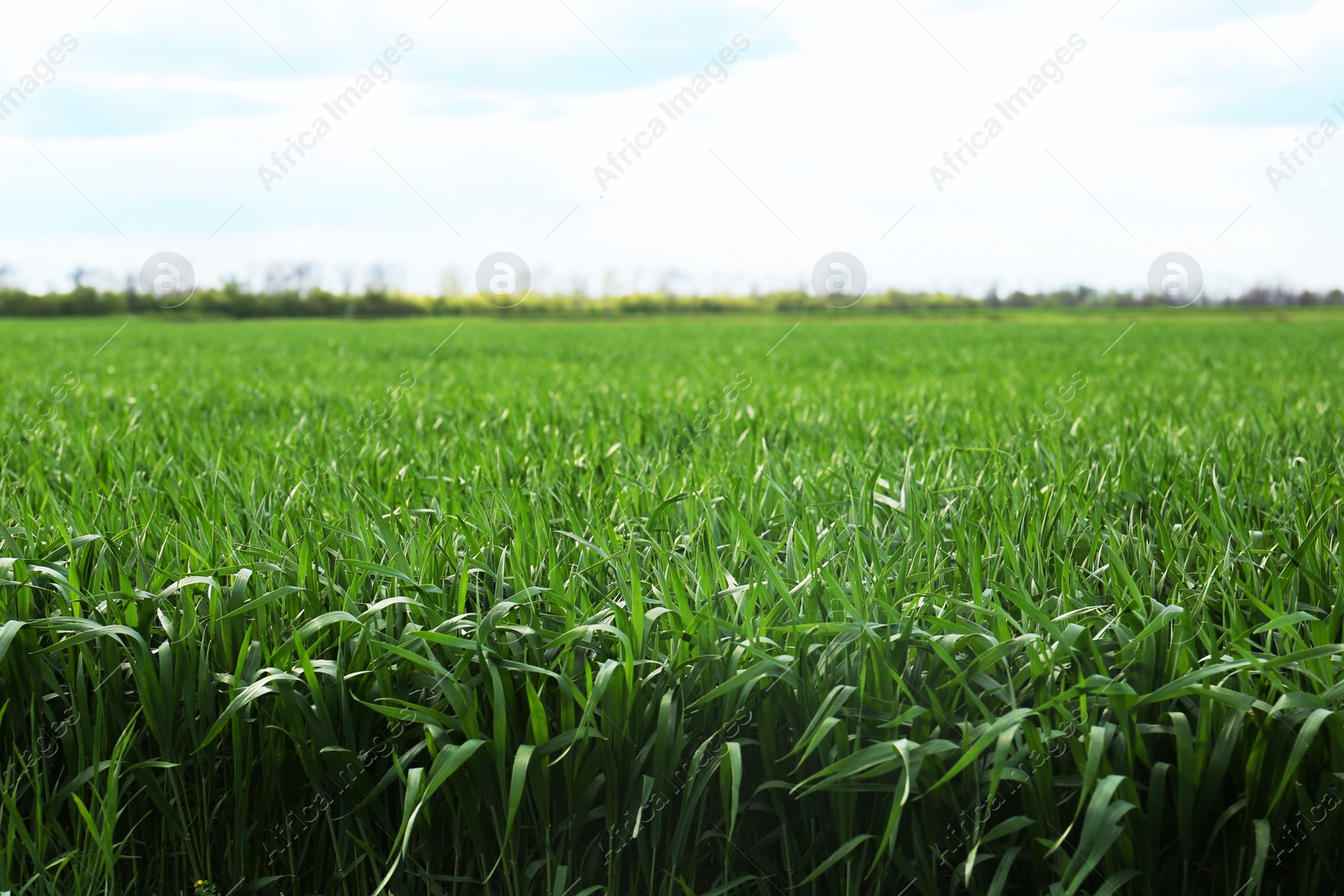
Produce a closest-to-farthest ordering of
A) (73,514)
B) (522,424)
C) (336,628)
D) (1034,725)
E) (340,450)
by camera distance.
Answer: (1034,725)
(336,628)
(73,514)
(340,450)
(522,424)

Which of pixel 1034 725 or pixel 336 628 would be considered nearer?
pixel 1034 725

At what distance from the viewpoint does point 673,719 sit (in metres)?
1.44

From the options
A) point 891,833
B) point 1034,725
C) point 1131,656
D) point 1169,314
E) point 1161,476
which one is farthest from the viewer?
point 1169,314

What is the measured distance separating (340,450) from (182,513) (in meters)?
1.22

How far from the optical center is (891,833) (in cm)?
128

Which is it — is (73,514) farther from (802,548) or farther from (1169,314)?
(1169,314)

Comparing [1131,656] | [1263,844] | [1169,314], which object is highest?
[1169,314]

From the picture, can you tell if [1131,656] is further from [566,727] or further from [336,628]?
[336,628]

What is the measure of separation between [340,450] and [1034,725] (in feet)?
9.51

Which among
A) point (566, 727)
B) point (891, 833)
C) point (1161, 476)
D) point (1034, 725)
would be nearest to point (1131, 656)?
point (1034, 725)

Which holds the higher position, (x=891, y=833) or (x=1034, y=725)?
(x=1034, y=725)

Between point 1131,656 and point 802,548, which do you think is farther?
point 802,548

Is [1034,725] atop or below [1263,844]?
atop

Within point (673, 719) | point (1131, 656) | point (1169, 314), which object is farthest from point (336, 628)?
point (1169, 314)
